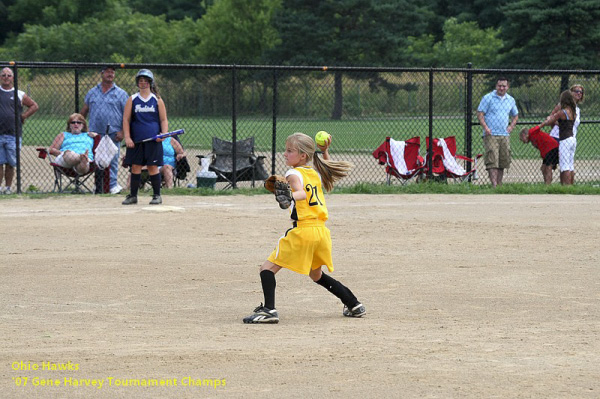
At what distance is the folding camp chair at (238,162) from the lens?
16766mm

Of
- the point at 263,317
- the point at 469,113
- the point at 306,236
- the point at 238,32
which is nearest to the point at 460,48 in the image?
the point at 238,32

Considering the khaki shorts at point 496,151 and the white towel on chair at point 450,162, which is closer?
the khaki shorts at point 496,151

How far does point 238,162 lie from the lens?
17.0m

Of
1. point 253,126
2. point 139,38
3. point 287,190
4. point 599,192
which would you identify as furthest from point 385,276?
point 139,38

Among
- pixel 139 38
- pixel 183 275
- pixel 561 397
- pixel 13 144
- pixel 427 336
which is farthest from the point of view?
pixel 139 38

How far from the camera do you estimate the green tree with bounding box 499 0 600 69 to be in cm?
4588

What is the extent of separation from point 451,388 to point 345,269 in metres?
4.21

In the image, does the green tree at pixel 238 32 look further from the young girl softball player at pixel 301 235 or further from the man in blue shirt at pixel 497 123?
the young girl softball player at pixel 301 235

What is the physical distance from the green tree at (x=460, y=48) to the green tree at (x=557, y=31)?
7.62 metres

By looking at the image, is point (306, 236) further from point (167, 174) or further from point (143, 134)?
point (167, 174)

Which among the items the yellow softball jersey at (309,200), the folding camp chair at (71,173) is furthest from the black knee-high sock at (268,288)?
the folding camp chair at (71,173)

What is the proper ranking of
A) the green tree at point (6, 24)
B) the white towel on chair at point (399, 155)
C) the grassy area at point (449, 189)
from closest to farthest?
the grassy area at point (449, 189) < the white towel on chair at point (399, 155) < the green tree at point (6, 24)

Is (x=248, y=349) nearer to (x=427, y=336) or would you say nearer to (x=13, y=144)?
(x=427, y=336)

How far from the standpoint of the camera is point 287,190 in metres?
7.21
